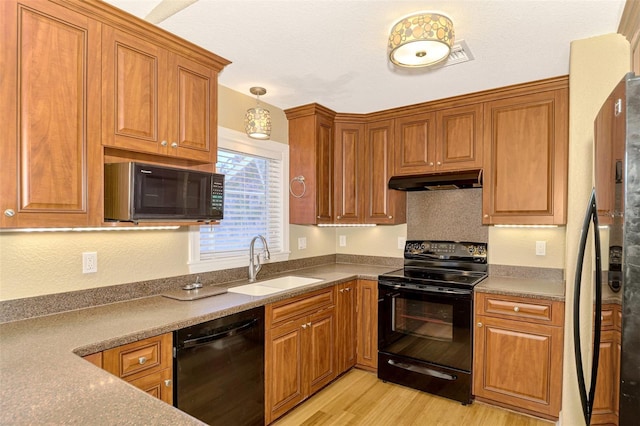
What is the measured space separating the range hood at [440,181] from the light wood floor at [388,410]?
169cm

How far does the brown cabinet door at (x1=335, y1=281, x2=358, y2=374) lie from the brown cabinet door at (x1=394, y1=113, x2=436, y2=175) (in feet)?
3.85

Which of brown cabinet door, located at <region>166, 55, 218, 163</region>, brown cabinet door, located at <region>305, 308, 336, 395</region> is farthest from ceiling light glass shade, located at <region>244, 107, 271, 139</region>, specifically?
A: brown cabinet door, located at <region>305, 308, 336, 395</region>

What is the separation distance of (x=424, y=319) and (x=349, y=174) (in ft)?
4.97

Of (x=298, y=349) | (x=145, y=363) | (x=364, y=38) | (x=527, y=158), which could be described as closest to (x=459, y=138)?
(x=527, y=158)

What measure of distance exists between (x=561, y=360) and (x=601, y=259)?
63.8 inches

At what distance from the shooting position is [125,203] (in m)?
1.79

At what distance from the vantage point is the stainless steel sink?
2.68 meters

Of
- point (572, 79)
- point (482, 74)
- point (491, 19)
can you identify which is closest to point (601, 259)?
point (491, 19)

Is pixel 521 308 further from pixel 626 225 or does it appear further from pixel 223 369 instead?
pixel 223 369

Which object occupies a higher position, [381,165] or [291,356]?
[381,165]

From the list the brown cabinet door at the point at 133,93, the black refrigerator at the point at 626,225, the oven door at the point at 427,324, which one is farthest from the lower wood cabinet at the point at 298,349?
the black refrigerator at the point at 626,225

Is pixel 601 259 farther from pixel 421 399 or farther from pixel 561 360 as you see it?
pixel 421 399

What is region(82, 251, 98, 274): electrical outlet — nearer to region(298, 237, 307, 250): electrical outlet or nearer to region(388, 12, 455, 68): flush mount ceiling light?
region(298, 237, 307, 250): electrical outlet

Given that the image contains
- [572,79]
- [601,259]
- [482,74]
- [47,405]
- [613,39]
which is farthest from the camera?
[482,74]
